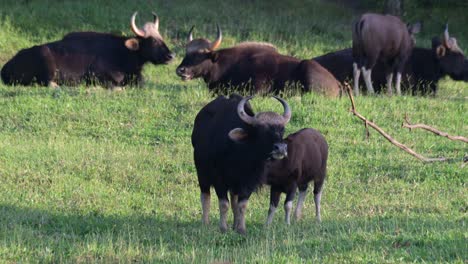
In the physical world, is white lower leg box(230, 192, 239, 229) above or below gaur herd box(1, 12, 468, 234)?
above

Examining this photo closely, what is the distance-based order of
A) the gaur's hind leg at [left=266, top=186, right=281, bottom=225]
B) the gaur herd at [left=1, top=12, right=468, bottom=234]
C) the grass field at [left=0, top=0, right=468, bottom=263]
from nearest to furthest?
the grass field at [left=0, top=0, right=468, bottom=263]
the gaur's hind leg at [left=266, top=186, right=281, bottom=225]
the gaur herd at [left=1, top=12, right=468, bottom=234]

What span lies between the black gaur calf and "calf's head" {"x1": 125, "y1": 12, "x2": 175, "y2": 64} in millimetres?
8686

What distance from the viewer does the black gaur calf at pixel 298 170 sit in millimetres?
9500

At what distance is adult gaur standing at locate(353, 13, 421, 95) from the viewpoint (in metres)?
17.5

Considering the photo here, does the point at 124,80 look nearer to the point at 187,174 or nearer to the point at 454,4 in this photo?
the point at 187,174

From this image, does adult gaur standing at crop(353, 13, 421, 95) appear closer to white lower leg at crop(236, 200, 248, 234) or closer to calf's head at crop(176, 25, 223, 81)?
calf's head at crop(176, 25, 223, 81)

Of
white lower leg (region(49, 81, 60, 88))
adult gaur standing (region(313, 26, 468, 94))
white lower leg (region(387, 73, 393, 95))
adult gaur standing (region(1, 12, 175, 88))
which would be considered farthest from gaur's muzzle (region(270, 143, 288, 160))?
adult gaur standing (region(313, 26, 468, 94))

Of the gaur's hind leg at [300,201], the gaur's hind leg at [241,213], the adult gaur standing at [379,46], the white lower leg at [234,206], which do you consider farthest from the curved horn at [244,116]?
the adult gaur standing at [379,46]

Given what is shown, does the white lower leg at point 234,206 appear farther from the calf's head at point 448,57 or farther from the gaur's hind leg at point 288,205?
the calf's head at point 448,57

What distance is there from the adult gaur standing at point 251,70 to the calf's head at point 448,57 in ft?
10.5

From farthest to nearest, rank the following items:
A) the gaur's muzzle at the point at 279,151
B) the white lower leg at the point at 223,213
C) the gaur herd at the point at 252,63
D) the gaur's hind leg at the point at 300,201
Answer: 1. the gaur herd at the point at 252,63
2. the gaur's hind leg at the point at 300,201
3. the white lower leg at the point at 223,213
4. the gaur's muzzle at the point at 279,151

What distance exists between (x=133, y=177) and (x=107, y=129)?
2538 mm

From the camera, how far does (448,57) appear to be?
19375 millimetres

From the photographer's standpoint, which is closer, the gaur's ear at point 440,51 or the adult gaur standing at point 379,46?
the adult gaur standing at point 379,46
